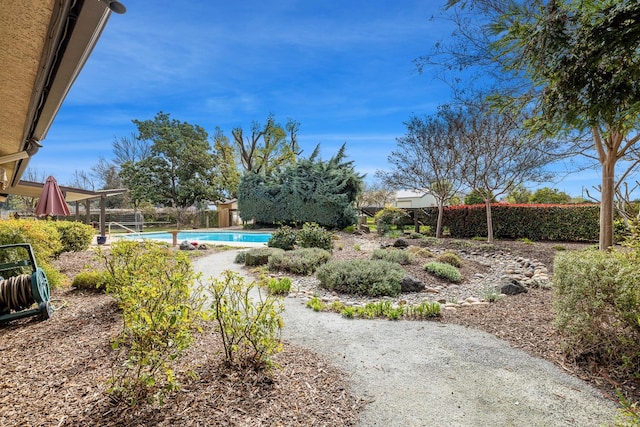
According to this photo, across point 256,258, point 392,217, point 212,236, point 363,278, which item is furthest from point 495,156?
point 212,236

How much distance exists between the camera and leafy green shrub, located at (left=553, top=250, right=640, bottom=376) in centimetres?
282

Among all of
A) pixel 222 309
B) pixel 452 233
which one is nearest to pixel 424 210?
pixel 452 233

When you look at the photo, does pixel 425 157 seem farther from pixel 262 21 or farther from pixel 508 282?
pixel 262 21

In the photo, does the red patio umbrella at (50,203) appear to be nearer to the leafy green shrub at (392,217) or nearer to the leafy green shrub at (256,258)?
the leafy green shrub at (256,258)

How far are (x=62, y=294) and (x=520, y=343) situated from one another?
23.4ft

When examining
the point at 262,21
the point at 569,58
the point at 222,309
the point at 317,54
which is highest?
the point at 317,54

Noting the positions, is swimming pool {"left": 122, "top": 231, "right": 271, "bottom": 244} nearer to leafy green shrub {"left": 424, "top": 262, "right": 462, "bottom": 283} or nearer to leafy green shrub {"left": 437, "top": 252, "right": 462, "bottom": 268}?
leafy green shrub {"left": 437, "top": 252, "right": 462, "bottom": 268}

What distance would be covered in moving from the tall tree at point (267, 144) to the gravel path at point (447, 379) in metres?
26.2

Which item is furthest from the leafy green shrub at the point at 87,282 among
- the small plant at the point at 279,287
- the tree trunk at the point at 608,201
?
the tree trunk at the point at 608,201

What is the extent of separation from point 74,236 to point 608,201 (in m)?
14.1

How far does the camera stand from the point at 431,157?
47.2ft

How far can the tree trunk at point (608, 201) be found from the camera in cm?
665

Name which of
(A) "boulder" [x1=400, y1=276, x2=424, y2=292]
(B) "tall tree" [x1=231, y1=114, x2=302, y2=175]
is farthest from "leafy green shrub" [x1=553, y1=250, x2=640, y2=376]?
(B) "tall tree" [x1=231, y1=114, x2=302, y2=175]

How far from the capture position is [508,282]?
6027mm
